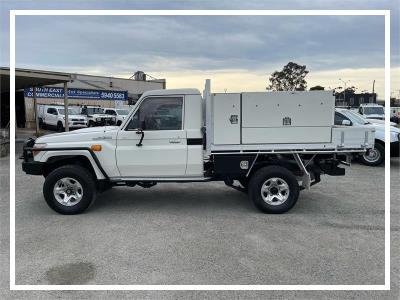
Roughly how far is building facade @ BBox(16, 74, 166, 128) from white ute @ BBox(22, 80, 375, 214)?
13967 millimetres

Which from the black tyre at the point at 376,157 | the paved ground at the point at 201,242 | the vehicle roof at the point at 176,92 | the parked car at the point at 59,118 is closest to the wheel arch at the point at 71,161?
the paved ground at the point at 201,242

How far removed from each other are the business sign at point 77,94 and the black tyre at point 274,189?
110ft

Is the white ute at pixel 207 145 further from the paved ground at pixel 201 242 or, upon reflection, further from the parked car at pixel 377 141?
the parked car at pixel 377 141

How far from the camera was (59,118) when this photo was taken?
2894 centimetres

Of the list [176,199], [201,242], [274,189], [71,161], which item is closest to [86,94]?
[176,199]

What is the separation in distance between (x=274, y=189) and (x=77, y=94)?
38.0 meters

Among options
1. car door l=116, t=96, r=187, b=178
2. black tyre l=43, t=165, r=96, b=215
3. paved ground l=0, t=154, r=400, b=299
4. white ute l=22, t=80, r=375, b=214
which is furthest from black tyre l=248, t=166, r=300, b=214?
black tyre l=43, t=165, r=96, b=215

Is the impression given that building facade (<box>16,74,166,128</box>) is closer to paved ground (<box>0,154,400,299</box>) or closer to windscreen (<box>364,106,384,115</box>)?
windscreen (<box>364,106,384,115</box>)

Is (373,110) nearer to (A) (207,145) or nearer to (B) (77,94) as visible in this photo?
(A) (207,145)

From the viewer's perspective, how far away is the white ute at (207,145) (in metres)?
6.43

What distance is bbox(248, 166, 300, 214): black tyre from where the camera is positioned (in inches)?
258

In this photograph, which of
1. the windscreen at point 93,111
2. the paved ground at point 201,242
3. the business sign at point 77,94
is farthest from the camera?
the business sign at point 77,94

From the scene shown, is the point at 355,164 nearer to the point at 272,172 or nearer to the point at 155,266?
the point at 272,172

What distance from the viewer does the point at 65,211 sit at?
21.7ft
